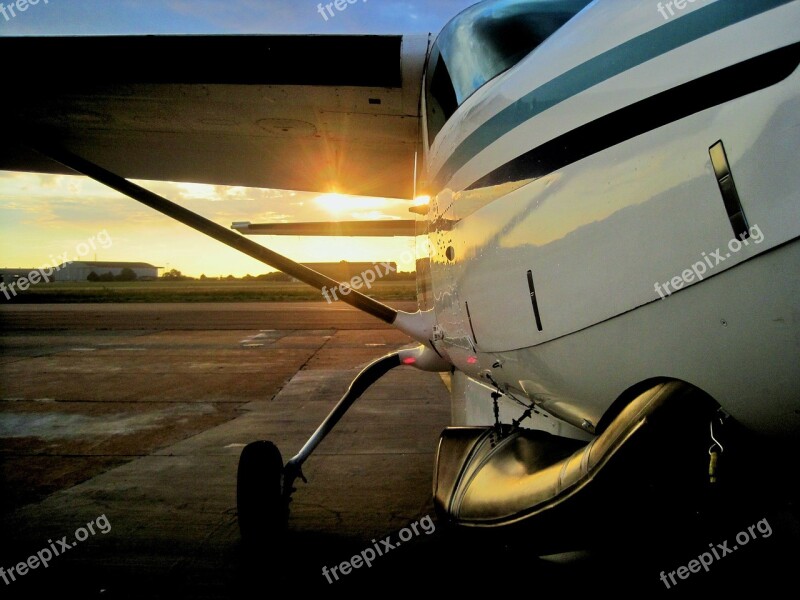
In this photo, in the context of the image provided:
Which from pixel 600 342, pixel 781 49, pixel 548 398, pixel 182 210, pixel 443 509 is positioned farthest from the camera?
pixel 182 210

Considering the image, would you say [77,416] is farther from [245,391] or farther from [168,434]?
[245,391]

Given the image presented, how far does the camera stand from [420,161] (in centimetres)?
386

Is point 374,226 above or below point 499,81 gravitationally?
above

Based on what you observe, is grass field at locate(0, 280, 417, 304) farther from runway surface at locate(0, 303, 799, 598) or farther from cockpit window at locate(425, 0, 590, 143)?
cockpit window at locate(425, 0, 590, 143)

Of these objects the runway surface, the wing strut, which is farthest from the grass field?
the wing strut

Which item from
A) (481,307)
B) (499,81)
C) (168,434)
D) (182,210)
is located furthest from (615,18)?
(168,434)

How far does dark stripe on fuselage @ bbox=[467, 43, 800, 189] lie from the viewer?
3.04 feet

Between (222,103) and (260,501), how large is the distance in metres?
2.61

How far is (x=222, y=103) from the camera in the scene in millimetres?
3975

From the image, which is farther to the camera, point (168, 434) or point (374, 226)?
point (374, 226)

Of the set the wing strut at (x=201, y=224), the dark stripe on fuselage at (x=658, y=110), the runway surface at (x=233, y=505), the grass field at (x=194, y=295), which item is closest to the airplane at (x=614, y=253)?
the dark stripe on fuselage at (x=658, y=110)

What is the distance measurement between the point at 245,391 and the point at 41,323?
14.5 meters

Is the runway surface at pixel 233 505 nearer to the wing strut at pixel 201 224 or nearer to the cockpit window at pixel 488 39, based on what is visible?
the wing strut at pixel 201 224

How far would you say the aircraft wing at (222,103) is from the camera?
3.50 m
